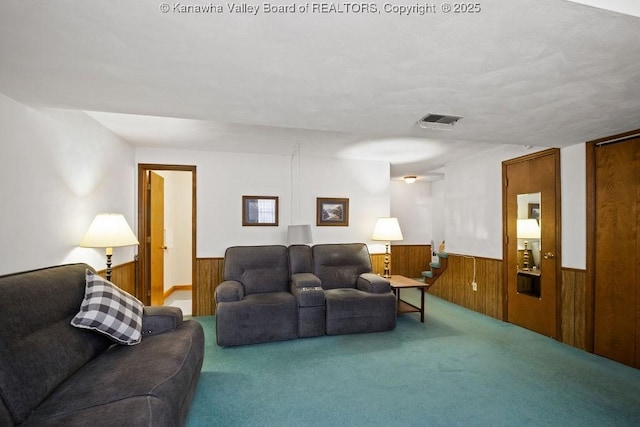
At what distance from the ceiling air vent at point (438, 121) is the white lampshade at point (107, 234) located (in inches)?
109

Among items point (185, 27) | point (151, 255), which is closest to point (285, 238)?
point (151, 255)

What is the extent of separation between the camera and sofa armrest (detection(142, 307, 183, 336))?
2.27 meters

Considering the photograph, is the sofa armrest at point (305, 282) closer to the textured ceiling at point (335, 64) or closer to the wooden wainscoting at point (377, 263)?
the wooden wainscoting at point (377, 263)

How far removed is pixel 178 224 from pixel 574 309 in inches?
232

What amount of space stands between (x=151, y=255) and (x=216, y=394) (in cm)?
262

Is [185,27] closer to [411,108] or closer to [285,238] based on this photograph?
[411,108]

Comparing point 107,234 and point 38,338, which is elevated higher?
point 107,234

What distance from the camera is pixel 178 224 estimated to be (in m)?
5.59

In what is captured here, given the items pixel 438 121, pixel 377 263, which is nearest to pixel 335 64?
pixel 438 121

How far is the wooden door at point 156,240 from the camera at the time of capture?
422 centimetres

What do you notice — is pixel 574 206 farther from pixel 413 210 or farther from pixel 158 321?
pixel 158 321

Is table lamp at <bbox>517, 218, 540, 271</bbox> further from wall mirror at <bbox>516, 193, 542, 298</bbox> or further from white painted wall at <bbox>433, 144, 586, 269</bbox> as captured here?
white painted wall at <bbox>433, 144, 586, 269</bbox>

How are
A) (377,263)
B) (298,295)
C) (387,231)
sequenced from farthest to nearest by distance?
(377,263) → (387,231) → (298,295)

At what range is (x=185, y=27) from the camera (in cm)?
125
